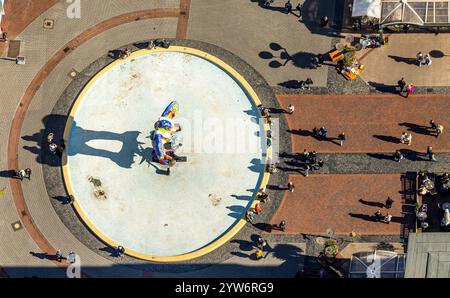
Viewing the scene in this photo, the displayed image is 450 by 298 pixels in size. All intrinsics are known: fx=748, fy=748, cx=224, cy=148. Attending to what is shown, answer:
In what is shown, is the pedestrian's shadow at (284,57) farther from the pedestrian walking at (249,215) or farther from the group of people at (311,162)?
→ the pedestrian walking at (249,215)

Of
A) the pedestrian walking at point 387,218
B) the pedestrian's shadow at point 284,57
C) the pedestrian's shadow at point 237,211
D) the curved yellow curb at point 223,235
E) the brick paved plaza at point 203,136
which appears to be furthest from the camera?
the pedestrian's shadow at point 284,57

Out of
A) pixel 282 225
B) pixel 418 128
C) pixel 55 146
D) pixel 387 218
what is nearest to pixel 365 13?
pixel 418 128

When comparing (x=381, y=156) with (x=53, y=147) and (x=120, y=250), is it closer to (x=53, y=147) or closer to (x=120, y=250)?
(x=120, y=250)

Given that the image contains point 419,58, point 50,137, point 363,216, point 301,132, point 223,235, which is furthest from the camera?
point 419,58

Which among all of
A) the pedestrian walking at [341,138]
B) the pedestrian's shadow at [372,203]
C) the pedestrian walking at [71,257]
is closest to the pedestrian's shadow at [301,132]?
the pedestrian walking at [341,138]

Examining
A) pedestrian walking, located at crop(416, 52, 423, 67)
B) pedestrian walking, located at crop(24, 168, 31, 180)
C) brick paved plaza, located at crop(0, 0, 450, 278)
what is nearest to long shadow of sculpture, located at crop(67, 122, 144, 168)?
brick paved plaza, located at crop(0, 0, 450, 278)

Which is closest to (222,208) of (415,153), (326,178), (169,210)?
(169,210)
